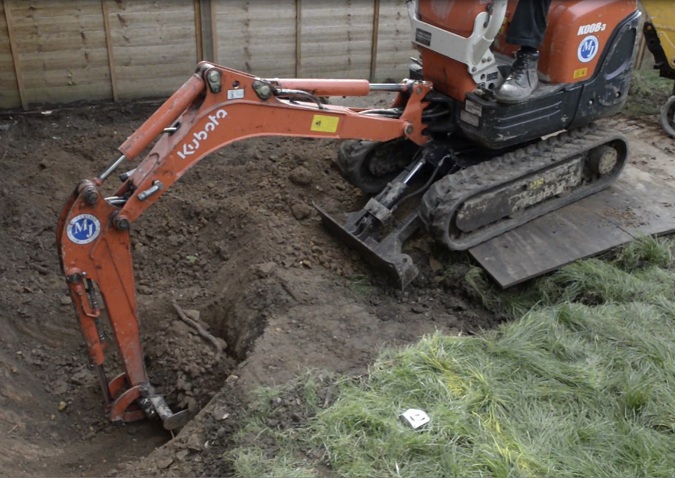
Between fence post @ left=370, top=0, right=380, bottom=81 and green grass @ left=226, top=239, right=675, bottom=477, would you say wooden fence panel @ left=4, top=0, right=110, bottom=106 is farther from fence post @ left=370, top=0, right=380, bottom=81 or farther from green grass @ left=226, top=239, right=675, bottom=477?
green grass @ left=226, top=239, right=675, bottom=477

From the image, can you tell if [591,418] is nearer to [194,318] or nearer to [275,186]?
[194,318]

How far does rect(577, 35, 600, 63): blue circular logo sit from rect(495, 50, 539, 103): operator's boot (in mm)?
379

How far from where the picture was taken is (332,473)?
146 inches

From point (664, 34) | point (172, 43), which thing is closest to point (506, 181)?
point (664, 34)

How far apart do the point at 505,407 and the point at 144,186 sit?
2.30 m

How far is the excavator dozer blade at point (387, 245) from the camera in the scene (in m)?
5.34

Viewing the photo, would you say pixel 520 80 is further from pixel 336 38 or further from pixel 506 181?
pixel 336 38

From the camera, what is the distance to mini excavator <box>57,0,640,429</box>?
4.36 m

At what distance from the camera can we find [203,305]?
18.1 feet

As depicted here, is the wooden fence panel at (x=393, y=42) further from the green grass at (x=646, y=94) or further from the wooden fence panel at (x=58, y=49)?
the wooden fence panel at (x=58, y=49)

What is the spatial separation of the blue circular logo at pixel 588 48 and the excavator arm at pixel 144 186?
75.5 inches

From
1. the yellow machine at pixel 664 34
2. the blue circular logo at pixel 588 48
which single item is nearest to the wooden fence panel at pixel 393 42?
the yellow machine at pixel 664 34

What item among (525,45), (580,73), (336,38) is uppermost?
(525,45)

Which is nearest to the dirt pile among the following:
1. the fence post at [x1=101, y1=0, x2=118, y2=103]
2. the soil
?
the soil
